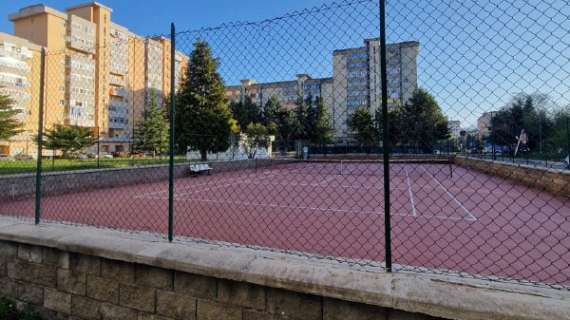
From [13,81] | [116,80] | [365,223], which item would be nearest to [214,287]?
[365,223]

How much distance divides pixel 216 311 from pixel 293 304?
60 centimetres

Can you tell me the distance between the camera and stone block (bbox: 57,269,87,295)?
2750 millimetres

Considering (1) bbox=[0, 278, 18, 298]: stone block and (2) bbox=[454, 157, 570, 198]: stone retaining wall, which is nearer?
(1) bbox=[0, 278, 18, 298]: stone block

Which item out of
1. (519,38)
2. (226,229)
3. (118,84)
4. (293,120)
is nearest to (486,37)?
(519,38)

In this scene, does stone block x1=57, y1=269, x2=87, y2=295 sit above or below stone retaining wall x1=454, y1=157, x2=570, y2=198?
below

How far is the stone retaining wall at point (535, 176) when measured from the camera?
33.6ft

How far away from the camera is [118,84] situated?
6094 centimetres

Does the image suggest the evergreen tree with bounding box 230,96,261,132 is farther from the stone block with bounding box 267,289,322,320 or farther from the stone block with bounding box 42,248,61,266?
the stone block with bounding box 267,289,322,320

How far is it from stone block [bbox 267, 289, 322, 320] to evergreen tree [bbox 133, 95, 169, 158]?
37.8m

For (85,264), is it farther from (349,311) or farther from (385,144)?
(385,144)

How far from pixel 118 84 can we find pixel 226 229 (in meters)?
64.7

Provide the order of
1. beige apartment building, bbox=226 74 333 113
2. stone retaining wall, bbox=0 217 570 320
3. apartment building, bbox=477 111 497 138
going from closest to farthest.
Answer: stone retaining wall, bbox=0 217 570 320
apartment building, bbox=477 111 497 138
beige apartment building, bbox=226 74 333 113

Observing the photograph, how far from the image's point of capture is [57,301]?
2.88 m

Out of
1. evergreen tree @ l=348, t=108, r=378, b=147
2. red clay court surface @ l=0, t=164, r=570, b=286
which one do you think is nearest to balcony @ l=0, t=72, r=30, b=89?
red clay court surface @ l=0, t=164, r=570, b=286
